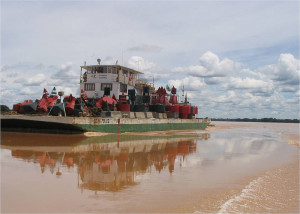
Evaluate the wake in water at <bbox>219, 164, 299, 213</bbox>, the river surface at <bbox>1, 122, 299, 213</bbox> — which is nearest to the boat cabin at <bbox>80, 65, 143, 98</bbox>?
the river surface at <bbox>1, 122, 299, 213</bbox>

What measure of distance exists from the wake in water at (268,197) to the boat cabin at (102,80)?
998 inches

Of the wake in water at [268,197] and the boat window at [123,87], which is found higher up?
the boat window at [123,87]

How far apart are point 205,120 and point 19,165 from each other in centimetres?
4115

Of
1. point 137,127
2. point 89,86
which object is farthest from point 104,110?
point 89,86

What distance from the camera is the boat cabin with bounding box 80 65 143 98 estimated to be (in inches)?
1321

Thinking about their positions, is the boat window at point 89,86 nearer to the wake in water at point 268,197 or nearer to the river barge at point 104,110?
the river barge at point 104,110

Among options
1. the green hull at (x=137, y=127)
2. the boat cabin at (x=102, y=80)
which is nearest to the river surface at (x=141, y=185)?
the green hull at (x=137, y=127)

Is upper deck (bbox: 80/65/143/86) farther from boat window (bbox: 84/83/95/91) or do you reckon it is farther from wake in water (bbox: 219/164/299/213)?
wake in water (bbox: 219/164/299/213)

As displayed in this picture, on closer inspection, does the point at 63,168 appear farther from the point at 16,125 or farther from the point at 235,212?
the point at 16,125

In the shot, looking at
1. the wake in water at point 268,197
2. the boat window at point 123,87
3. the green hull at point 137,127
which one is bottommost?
the wake in water at point 268,197

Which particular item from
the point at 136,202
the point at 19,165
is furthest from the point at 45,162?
the point at 136,202

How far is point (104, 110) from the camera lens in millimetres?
27531

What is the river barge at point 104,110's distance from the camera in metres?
22.7

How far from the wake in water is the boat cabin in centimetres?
2534
